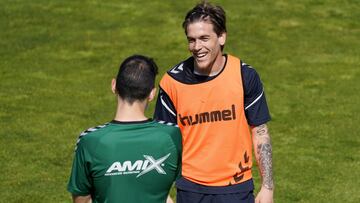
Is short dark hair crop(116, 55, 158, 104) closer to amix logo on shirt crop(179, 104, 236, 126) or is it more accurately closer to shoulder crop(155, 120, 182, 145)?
shoulder crop(155, 120, 182, 145)

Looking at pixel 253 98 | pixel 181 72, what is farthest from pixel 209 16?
pixel 253 98

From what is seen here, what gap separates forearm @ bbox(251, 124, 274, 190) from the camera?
693cm

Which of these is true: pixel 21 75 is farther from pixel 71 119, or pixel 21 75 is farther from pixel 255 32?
pixel 255 32

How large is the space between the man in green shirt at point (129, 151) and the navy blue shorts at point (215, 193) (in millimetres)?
1486

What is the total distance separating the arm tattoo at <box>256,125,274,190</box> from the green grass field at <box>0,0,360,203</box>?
3.99 meters

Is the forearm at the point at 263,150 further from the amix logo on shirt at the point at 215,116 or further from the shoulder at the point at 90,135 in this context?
the shoulder at the point at 90,135

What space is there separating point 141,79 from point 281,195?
241 inches

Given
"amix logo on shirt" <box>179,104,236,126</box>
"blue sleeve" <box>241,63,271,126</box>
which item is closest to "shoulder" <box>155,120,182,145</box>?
"amix logo on shirt" <box>179,104,236,126</box>

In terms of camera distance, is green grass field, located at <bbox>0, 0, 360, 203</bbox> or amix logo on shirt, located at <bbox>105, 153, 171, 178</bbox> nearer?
amix logo on shirt, located at <bbox>105, 153, 171, 178</bbox>

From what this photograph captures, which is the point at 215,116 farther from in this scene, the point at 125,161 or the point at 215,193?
the point at 125,161

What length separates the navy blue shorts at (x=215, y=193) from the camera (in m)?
6.83

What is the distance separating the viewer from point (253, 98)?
6.80 metres

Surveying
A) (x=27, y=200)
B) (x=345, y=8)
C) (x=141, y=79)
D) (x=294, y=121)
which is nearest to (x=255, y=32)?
(x=345, y=8)

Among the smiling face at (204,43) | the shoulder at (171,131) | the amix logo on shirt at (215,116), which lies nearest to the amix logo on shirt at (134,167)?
the shoulder at (171,131)
